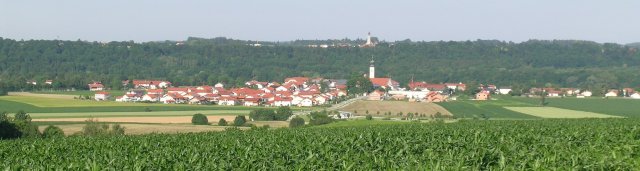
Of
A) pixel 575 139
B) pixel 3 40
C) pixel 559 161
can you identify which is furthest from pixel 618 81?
pixel 559 161

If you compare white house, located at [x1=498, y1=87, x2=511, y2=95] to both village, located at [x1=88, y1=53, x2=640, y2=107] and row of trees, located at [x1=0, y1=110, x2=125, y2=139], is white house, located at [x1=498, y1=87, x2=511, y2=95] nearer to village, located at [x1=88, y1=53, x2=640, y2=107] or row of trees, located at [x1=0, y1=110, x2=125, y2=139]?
village, located at [x1=88, y1=53, x2=640, y2=107]

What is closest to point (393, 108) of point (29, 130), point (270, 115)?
point (270, 115)

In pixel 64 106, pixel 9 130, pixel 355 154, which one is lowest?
pixel 64 106

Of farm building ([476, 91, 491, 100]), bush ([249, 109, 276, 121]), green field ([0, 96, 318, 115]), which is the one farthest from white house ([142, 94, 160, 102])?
farm building ([476, 91, 491, 100])

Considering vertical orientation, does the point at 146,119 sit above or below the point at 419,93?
below

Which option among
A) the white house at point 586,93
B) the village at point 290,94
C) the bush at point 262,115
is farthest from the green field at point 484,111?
the white house at point 586,93

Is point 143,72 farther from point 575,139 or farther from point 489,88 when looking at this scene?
point 575,139

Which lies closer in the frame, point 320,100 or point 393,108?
point 393,108

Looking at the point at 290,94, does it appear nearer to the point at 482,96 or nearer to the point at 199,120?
the point at 482,96

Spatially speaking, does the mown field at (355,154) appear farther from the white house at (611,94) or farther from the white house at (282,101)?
the white house at (611,94)

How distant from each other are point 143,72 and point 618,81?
7307 cm

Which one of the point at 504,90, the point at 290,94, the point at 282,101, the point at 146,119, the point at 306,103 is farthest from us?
the point at 504,90

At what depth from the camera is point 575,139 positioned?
28.0 metres

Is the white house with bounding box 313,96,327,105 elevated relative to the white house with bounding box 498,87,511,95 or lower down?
lower down
